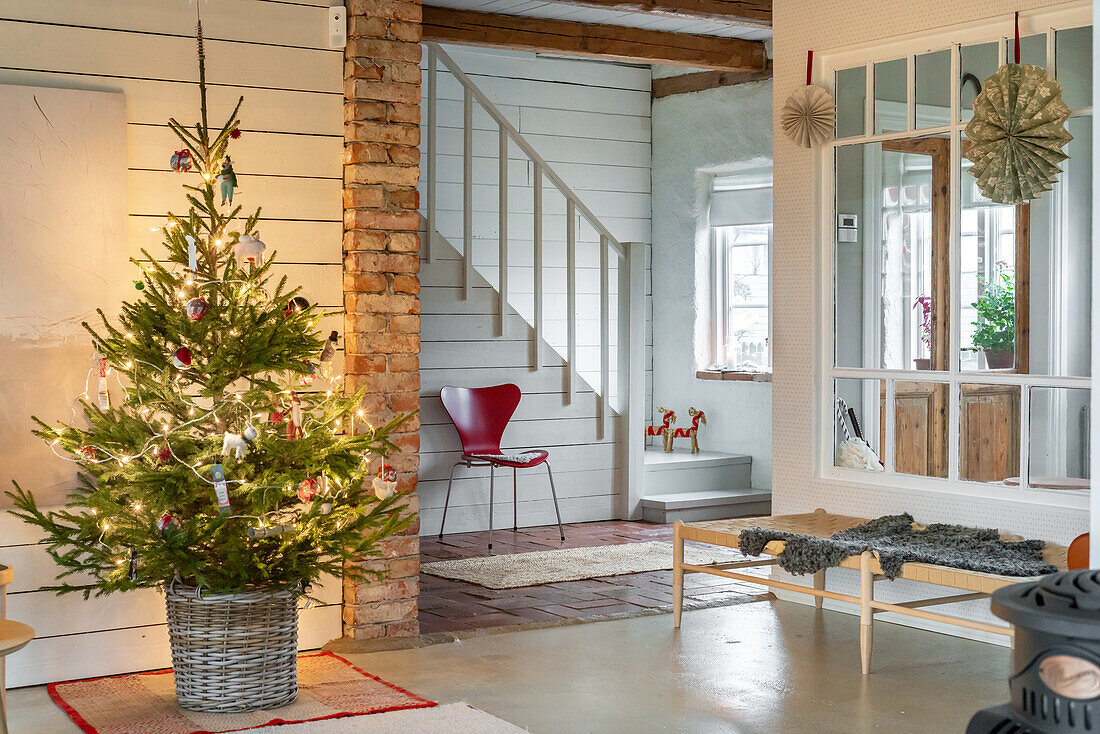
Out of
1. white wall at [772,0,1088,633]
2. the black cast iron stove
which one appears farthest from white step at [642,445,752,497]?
the black cast iron stove

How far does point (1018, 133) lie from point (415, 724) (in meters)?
2.89

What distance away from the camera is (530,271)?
8742 mm

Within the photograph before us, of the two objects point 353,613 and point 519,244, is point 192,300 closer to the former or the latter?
point 353,613

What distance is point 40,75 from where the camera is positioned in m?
4.05

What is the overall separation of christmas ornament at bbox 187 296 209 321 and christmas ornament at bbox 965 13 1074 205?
2.81 meters

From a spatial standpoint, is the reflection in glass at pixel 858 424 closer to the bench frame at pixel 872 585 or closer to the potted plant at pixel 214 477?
the bench frame at pixel 872 585

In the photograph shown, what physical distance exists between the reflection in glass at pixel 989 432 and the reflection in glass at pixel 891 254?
210 millimetres

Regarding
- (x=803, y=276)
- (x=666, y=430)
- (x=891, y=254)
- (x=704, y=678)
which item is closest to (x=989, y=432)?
(x=891, y=254)

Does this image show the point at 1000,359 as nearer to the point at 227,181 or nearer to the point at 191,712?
the point at 227,181

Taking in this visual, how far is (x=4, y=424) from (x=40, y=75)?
113 centimetres

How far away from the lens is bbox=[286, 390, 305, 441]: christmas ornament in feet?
12.5

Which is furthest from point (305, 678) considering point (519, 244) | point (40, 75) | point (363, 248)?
point (519, 244)

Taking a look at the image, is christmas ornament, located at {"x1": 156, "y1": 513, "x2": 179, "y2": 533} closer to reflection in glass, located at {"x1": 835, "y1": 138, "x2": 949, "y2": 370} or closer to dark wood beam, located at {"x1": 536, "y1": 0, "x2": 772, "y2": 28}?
reflection in glass, located at {"x1": 835, "y1": 138, "x2": 949, "y2": 370}

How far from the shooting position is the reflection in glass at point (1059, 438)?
4.37 meters
